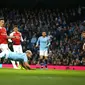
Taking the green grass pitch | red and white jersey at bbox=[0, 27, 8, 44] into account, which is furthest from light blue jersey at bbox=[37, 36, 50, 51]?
the green grass pitch

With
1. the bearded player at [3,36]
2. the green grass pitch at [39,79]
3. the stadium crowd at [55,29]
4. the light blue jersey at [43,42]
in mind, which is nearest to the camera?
the green grass pitch at [39,79]

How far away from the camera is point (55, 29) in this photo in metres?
23.9

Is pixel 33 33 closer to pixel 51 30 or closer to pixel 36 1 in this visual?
pixel 51 30

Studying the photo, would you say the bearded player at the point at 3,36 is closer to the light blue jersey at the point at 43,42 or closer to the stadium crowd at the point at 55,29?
the light blue jersey at the point at 43,42

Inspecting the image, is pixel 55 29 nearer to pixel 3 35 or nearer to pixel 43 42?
pixel 43 42

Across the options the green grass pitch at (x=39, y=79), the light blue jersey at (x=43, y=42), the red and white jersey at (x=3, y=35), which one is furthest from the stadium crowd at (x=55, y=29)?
the green grass pitch at (x=39, y=79)

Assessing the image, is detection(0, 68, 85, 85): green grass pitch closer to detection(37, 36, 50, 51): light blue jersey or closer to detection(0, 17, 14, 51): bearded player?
detection(0, 17, 14, 51): bearded player

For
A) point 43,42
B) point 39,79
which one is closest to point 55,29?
point 43,42

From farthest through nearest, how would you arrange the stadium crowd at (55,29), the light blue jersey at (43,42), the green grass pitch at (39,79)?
the stadium crowd at (55,29), the light blue jersey at (43,42), the green grass pitch at (39,79)

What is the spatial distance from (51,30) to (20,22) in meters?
3.04

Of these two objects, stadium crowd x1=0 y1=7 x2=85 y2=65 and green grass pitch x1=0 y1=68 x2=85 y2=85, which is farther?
stadium crowd x1=0 y1=7 x2=85 y2=65

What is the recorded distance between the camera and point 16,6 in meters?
29.2

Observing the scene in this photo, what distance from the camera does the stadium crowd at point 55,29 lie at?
19.3 m

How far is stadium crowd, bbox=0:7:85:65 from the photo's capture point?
19.3m
